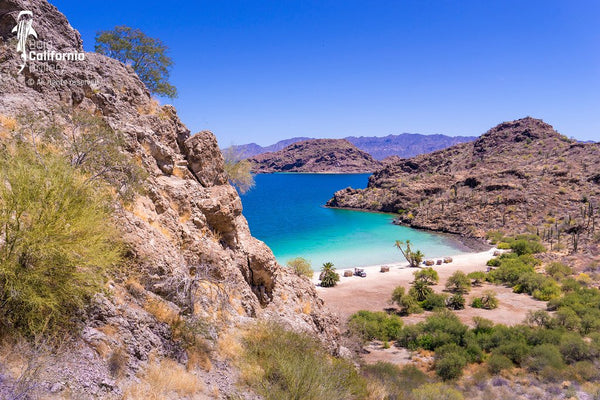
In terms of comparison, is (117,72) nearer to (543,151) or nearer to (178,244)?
(178,244)

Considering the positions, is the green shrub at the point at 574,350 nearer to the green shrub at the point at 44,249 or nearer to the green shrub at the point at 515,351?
the green shrub at the point at 515,351

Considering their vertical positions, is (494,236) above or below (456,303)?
above

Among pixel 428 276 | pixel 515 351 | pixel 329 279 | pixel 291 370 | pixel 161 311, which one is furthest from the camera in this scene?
pixel 428 276

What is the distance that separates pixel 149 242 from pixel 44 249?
3.17m

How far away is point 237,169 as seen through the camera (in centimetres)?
1731

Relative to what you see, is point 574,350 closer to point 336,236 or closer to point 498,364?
point 498,364

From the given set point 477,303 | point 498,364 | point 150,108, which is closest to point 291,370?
point 150,108

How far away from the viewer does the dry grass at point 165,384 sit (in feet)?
19.7

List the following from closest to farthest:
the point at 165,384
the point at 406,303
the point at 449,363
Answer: the point at 165,384 < the point at 449,363 < the point at 406,303

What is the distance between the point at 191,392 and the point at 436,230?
71.1 m

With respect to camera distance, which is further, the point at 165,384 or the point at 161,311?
the point at 161,311

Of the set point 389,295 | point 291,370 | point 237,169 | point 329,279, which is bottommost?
point 389,295

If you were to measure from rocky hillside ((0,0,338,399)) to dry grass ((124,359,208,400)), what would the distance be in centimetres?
18

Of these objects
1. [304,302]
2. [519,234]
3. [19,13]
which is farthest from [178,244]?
[519,234]
